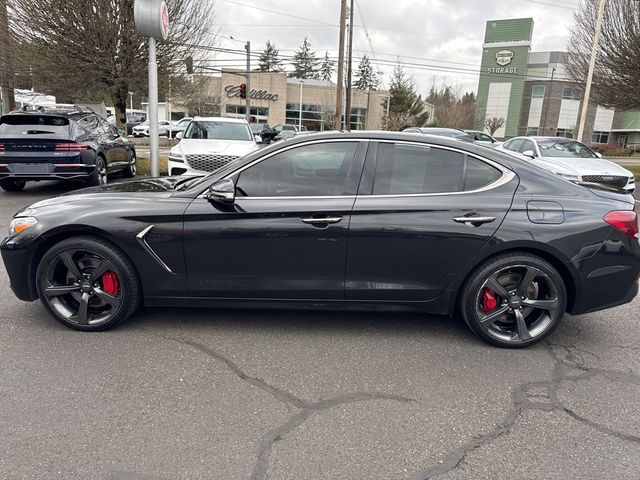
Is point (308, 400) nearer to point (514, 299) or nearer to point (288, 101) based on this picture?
point (514, 299)

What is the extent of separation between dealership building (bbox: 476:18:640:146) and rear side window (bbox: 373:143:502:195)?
53.3m

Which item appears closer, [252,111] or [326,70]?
[252,111]

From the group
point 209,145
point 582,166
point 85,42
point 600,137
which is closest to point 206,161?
point 209,145

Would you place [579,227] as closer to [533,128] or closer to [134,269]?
[134,269]

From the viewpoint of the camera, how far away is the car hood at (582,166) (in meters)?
9.88

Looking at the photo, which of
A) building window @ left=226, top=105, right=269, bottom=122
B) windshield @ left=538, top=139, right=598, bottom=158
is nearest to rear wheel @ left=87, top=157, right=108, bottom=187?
windshield @ left=538, top=139, right=598, bottom=158

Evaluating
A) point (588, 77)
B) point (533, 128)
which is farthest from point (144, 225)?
point (533, 128)

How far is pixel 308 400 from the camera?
280 centimetres

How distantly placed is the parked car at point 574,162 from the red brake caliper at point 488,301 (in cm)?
615

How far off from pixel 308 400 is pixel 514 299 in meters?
1.74

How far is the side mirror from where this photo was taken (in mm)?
3346

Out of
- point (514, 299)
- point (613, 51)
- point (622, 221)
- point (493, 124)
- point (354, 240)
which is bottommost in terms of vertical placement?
point (514, 299)

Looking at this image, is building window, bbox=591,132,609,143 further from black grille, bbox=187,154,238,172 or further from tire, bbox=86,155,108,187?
tire, bbox=86,155,108,187

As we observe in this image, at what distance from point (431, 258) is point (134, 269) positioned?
7.35 ft
